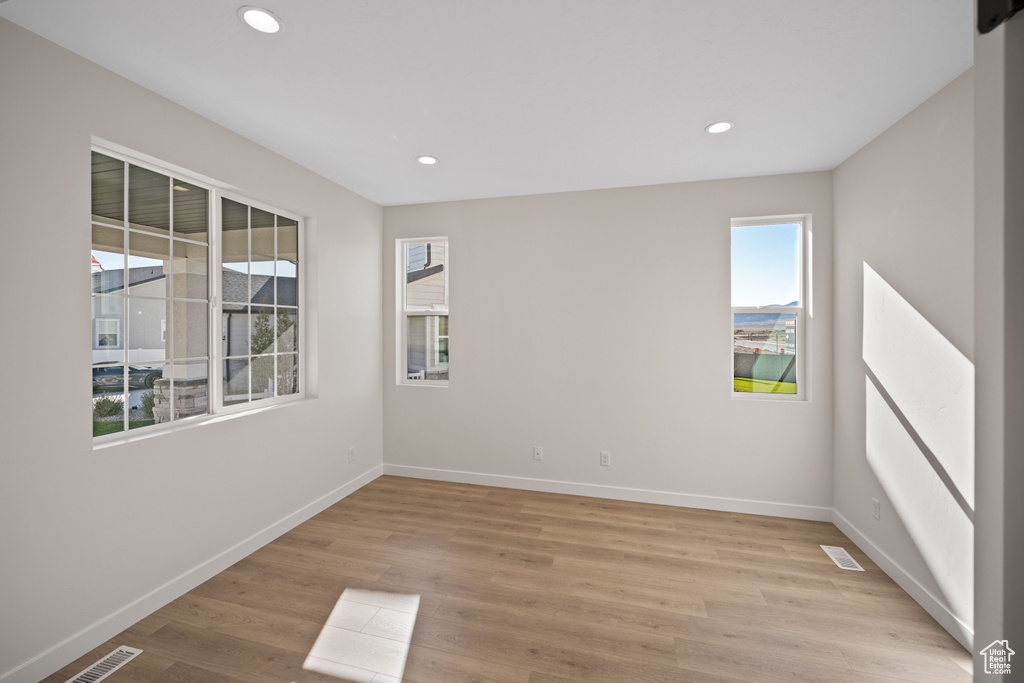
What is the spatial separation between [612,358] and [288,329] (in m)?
2.62

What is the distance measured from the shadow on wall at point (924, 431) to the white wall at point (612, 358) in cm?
61

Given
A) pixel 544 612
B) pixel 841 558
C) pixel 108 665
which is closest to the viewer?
pixel 108 665

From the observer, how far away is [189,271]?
2600mm

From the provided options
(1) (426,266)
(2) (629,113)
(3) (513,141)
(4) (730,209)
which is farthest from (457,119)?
(4) (730,209)

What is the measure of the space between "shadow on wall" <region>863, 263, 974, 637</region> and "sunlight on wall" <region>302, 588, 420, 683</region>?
258 cm

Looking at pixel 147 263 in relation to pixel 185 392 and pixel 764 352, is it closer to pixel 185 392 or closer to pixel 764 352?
pixel 185 392

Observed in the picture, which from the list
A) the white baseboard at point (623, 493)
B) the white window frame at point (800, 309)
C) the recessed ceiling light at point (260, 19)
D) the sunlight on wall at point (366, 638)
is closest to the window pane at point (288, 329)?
the white baseboard at point (623, 493)

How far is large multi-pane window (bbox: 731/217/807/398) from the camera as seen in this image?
3508 mm

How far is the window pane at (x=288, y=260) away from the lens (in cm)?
330

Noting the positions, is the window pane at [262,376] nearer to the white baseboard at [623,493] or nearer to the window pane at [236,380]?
the window pane at [236,380]

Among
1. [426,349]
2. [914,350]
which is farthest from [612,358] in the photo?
[914,350]

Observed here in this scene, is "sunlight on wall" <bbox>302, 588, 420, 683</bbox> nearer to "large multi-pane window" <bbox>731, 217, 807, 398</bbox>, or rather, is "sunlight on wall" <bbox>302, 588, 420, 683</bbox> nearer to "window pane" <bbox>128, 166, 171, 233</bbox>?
"window pane" <bbox>128, 166, 171, 233</bbox>

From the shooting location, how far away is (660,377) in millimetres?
3686

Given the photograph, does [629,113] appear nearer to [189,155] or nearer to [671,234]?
[671,234]
